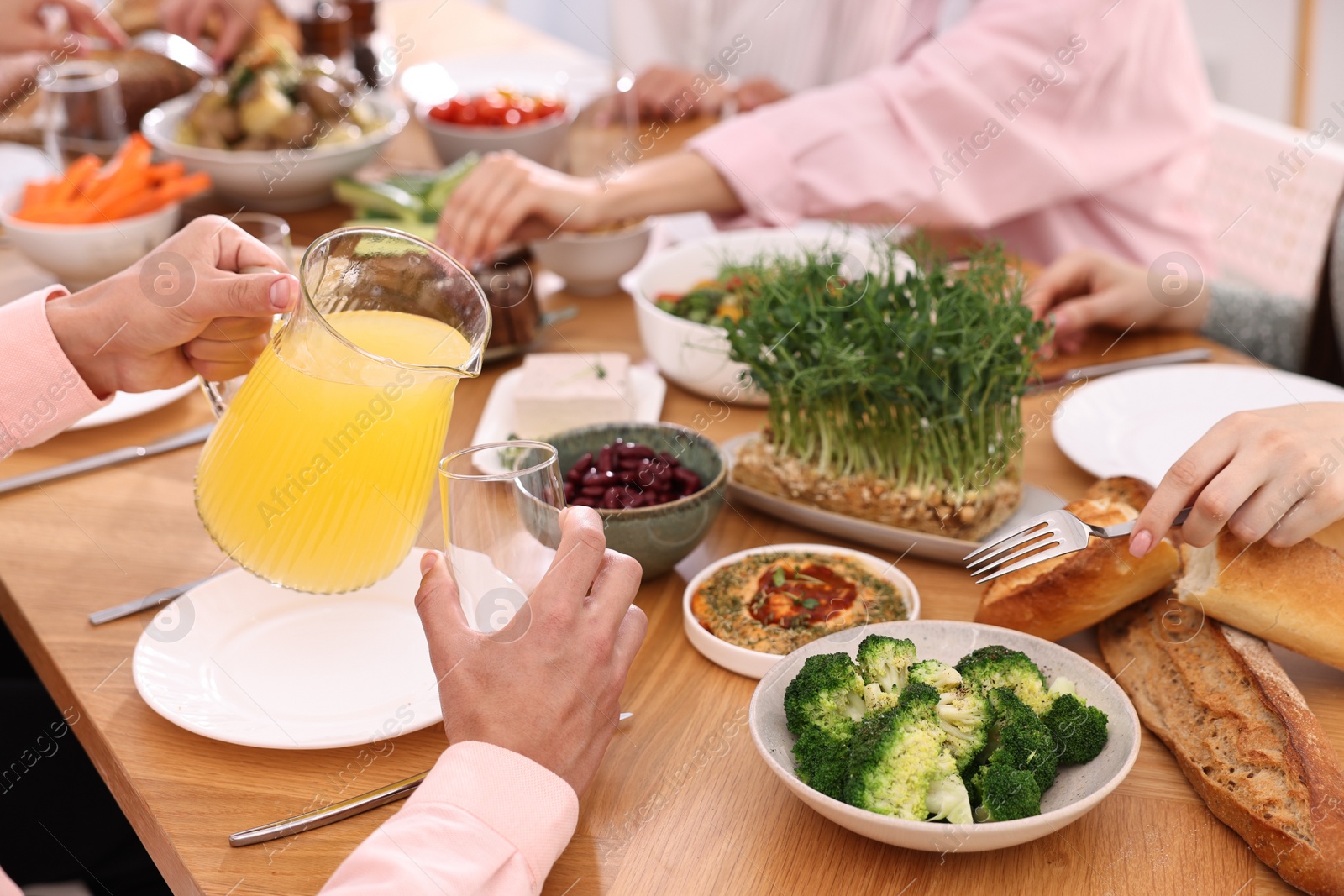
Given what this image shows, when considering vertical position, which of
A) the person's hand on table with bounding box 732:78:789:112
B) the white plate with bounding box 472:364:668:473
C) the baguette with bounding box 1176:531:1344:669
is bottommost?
the person's hand on table with bounding box 732:78:789:112

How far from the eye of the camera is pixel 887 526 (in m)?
1.22

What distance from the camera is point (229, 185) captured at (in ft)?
7.14

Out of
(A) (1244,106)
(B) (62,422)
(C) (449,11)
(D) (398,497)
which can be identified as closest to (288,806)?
(D) (398,497)

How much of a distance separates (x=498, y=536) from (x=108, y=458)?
79cm

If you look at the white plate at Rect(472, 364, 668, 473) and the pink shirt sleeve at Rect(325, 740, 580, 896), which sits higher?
the pink shirt sleeve at Rect(325, 740, 580, 896)

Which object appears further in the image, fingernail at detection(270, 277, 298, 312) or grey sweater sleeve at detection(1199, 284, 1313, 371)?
grey sweater sleeve at detection(1199, 284, 1313, 371)

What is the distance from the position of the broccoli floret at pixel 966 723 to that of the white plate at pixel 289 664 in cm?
41

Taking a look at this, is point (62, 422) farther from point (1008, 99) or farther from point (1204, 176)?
point (1204, 176)

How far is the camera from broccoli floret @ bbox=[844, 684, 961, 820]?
2.62ft

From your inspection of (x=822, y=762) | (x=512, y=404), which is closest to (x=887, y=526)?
(x=822, y=762)

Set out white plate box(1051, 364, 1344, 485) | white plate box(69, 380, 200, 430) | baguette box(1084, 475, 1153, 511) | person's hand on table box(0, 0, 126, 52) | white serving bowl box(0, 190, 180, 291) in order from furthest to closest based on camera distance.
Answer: person's hand on table box(0, 0, 126, 52) < white serving bowl box(0, 190, 180, 291) < white plate box(69, 380, 200, 430) < white plate box(1051, 364, 1344, 485) < baguette box(1084, 475, 1153, 511)

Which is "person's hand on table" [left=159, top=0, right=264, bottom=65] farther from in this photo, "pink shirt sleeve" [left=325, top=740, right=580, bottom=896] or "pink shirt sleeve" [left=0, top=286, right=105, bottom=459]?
"pink shirt sleeve" [left=325, top=740, right=580, bottom=896]

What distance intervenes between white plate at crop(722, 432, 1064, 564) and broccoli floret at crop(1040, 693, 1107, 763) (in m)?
0.30

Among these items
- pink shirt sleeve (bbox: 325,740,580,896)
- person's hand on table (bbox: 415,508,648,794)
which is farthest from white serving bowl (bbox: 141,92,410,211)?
pink shirt sleeve (bbox: 325,740,580,896)
